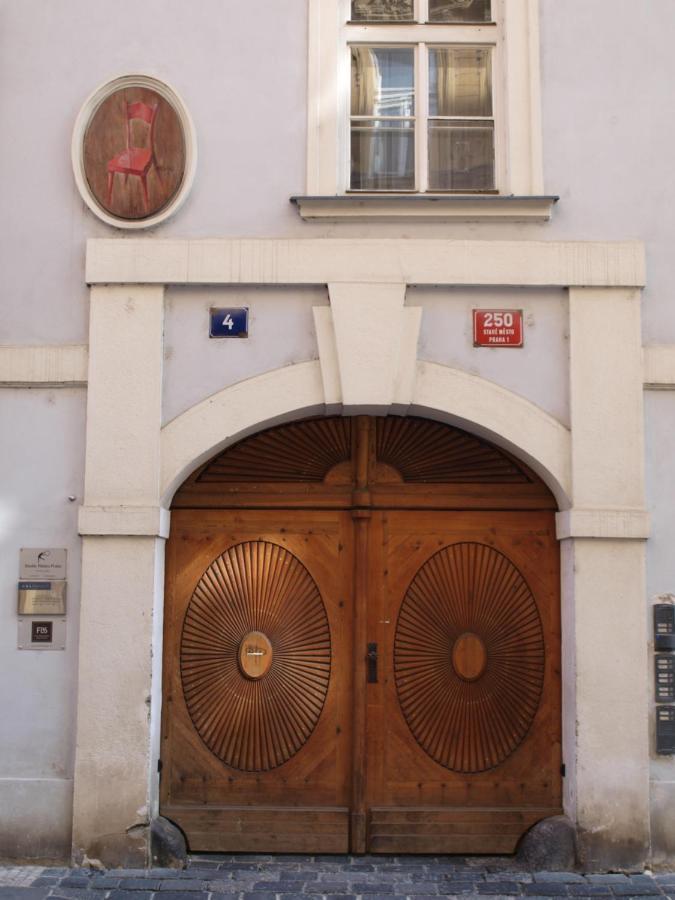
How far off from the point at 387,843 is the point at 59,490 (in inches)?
119

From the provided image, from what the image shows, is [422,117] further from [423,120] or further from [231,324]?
[231,324]

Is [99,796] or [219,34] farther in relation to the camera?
[219,34]

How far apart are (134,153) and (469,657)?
3857 mm

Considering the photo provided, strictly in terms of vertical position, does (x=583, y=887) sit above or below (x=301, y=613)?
below

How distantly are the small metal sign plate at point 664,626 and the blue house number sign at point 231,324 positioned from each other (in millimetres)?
3070

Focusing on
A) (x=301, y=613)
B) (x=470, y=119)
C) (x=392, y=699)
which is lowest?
(x=392, y=699)

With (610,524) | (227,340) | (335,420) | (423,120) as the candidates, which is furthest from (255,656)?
(423,120)

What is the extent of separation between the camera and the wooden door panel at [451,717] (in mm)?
7230

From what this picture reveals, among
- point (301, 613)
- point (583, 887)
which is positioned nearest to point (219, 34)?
point (301, 613)

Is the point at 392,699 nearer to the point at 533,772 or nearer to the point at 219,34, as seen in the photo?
the point at 533,772

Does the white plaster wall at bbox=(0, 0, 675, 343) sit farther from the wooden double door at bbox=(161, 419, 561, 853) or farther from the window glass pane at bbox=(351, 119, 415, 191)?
the wooden double door at bbox=(161, 419, 561, 853)

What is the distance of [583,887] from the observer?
6.54 metres

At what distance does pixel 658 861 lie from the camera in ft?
22.4

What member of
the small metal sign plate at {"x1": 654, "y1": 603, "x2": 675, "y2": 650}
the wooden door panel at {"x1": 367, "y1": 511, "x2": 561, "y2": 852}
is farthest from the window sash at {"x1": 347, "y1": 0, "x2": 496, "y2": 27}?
the small metal sign plate at {"x1": 654, "y1": 603, "x2": 675, "y2": 650}
